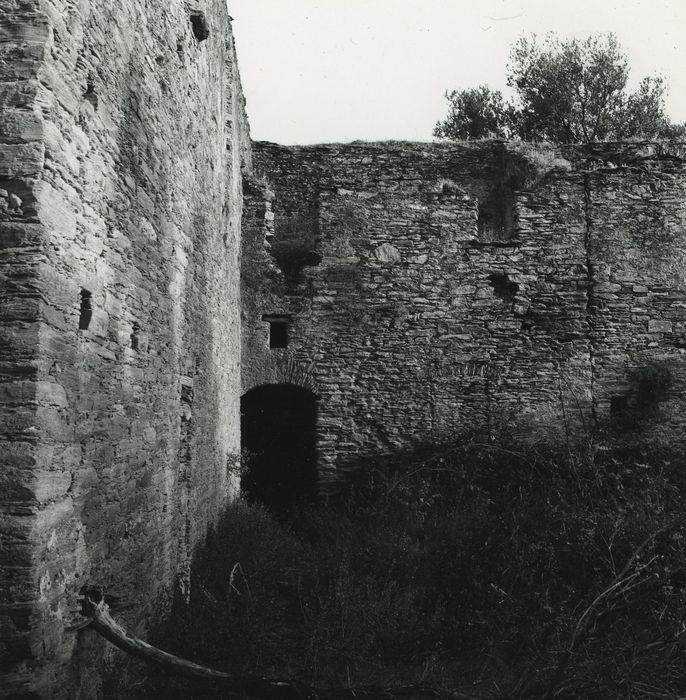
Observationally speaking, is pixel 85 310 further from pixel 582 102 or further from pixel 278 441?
pixel 582 102

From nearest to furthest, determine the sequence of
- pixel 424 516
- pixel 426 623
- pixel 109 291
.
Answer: pixel 109 291 → pixel 426 623 → pixel 424 516

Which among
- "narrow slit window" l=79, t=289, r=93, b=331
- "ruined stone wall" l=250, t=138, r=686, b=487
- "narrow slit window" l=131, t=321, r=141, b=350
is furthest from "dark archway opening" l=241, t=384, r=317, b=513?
"narrow slit window" l=79, t=289, r=93, b=331

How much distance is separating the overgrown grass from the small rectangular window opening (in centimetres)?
247

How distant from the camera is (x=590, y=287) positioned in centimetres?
1086

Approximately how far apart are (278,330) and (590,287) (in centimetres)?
448

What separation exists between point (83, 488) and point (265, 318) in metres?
6.93

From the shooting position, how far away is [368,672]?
4926 millimetres

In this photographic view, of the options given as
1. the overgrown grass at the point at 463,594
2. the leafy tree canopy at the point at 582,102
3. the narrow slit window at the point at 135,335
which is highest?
the leafy tree canopy at the point at 582,102

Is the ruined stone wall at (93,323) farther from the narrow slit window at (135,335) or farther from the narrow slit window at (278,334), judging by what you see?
the narrow slit window at (278,334)

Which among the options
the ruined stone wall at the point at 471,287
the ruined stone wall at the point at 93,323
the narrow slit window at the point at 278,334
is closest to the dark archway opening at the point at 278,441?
the narrow slit window at the point at 278,334

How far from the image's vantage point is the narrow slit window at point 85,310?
3.69 meters

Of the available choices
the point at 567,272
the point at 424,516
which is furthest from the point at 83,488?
the point at 567,272

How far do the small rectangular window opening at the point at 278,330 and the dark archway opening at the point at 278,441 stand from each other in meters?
0.68

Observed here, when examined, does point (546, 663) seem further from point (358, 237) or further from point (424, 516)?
point (358, 237)
